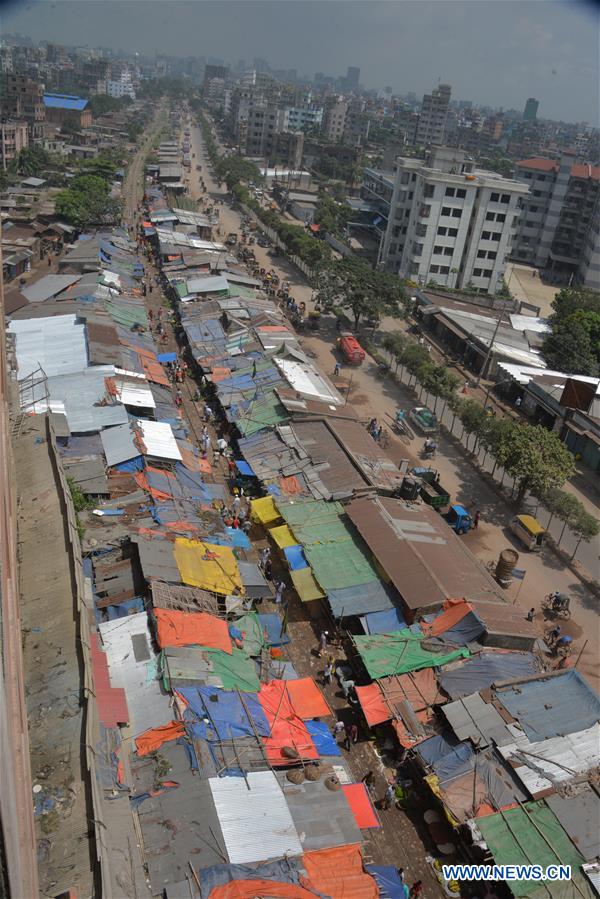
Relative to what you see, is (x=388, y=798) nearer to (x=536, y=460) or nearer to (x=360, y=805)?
(x=360, y=805)

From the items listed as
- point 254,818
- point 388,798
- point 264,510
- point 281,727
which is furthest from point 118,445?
point 388,798

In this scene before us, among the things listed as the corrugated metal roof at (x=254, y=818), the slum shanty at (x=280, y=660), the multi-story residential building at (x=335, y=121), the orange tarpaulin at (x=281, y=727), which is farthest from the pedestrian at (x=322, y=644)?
the multi-story residential building at (x=335, y=121)

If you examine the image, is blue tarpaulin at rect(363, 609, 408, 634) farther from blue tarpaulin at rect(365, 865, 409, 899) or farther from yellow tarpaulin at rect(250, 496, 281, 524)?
blue tarpaulin at rect(365, 865, 409, 899)

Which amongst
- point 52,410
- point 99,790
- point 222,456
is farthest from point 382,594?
point 52,410

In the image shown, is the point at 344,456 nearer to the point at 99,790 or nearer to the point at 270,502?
the point at 270,502

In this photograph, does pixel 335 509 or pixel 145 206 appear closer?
pixel 335 509
